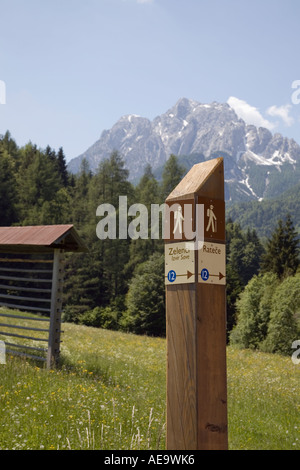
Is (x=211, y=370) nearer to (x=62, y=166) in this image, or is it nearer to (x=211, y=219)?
(x=211, y=219)

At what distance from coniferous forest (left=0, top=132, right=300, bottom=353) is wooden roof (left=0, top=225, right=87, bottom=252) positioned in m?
23.3

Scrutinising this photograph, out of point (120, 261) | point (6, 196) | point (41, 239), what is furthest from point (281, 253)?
point (41, 239)

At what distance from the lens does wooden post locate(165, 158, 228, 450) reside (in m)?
3.38

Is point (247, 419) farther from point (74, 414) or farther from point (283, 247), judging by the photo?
point (283, 247)

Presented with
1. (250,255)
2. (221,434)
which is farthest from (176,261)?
(250,255)

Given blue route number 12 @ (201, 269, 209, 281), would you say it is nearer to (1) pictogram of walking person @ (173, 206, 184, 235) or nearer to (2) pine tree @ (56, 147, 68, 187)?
(1) pictogram of walking person @ (173, 206, 184, 235)

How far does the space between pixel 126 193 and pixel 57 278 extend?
42381 millimetres

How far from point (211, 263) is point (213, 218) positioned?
0.34m

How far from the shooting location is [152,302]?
149 feet

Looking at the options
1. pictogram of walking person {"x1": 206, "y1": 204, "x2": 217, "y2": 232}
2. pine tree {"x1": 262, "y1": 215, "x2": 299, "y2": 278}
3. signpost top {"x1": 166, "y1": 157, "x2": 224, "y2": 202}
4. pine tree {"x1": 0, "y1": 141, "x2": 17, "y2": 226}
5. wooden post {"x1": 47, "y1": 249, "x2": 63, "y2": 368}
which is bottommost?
wooden post {"x1": 47, "y1": 249, "x2": 63, "y2": 368}

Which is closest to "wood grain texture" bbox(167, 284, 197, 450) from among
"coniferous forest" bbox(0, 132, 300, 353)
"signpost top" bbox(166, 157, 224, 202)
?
"signpost top" bbox(166, 157, 224, 202)

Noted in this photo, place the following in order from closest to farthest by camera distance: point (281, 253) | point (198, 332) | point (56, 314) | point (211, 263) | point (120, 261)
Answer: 1. point (198, 332)
2. point (211, 263)
3. point (56, 314)
4. point (281, 253)
5. point (120, 261)

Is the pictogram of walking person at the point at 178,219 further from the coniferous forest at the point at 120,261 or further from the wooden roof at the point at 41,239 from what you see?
the coniferous forest at the point at 120,261

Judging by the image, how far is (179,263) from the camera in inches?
140
